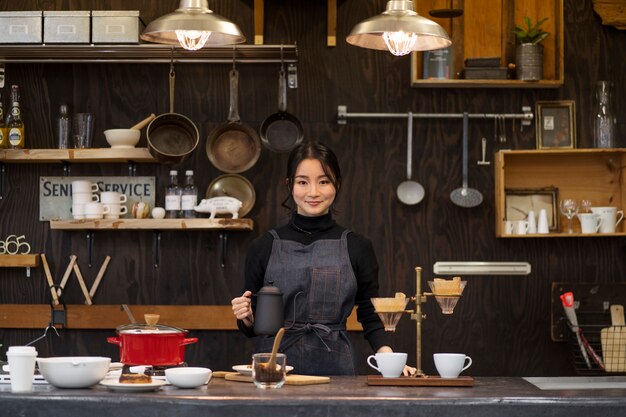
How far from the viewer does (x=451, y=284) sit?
308cm

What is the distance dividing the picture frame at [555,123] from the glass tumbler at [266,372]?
286 centimetres

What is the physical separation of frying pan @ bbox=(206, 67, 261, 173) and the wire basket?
6.03 feet

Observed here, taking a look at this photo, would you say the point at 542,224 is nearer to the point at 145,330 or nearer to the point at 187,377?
the point at 145,330

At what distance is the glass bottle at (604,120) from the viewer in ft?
17.0

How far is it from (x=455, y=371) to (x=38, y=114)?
319 cm

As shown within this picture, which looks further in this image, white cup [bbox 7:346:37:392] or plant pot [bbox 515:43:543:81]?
plant pot [bbox 515:43:543:81]

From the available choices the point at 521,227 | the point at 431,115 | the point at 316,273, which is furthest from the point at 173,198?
the point at 521,227

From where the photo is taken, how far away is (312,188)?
145 inches

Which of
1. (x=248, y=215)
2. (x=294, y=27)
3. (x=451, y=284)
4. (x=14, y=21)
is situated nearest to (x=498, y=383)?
(x=451, y=284)

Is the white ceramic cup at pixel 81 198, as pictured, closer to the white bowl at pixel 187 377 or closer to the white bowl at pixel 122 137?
the white bowl at pixel 122 137

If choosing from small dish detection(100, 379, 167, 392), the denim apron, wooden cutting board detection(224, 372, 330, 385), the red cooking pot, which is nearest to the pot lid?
the red cooking pot

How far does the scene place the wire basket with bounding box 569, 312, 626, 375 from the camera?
4.92 m

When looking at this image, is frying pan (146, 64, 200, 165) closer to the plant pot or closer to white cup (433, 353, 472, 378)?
the plant pot

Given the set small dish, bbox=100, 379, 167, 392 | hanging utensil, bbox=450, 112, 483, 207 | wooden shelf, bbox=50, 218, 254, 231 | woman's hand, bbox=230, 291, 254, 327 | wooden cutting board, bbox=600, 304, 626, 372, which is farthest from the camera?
hanging utensil, bbox=450, 112, 483, 207
